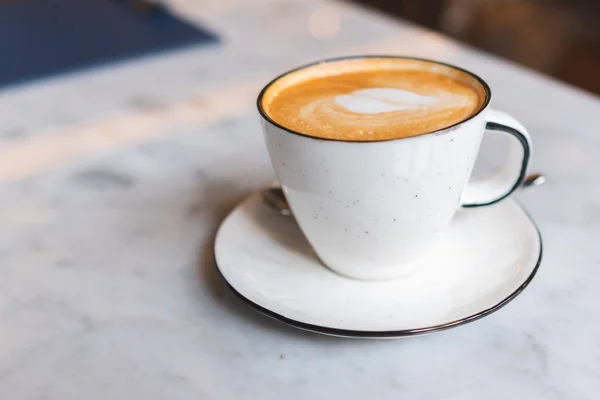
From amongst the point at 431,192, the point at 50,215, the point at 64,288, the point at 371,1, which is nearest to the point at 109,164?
the point at 50,215

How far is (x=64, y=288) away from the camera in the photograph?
0.47 meters

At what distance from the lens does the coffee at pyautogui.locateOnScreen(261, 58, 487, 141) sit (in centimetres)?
42

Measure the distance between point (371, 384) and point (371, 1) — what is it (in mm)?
2148

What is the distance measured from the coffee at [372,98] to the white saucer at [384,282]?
9cm

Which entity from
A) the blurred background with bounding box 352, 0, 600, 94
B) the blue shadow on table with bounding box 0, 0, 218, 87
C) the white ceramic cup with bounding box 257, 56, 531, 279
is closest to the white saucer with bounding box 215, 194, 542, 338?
the white ceramic cup with bounding box 257, 56, 531, 279

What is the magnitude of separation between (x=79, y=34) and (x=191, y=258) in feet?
1.91

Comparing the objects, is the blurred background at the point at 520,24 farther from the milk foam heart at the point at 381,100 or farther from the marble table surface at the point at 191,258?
the milk foam heart at the point at 381,100

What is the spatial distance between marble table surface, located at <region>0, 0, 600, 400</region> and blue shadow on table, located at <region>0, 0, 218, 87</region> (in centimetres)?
3

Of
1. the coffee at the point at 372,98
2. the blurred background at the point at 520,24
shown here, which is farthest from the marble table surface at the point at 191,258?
the blurred background at the point at 520,24

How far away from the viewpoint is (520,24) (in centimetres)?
222

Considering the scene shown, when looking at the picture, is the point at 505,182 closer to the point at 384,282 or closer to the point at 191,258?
the point at 384,282

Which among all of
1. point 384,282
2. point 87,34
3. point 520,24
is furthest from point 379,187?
point 520,24

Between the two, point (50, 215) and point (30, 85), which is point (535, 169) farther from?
point (30, 85)

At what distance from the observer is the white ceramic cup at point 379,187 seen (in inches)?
15.0
